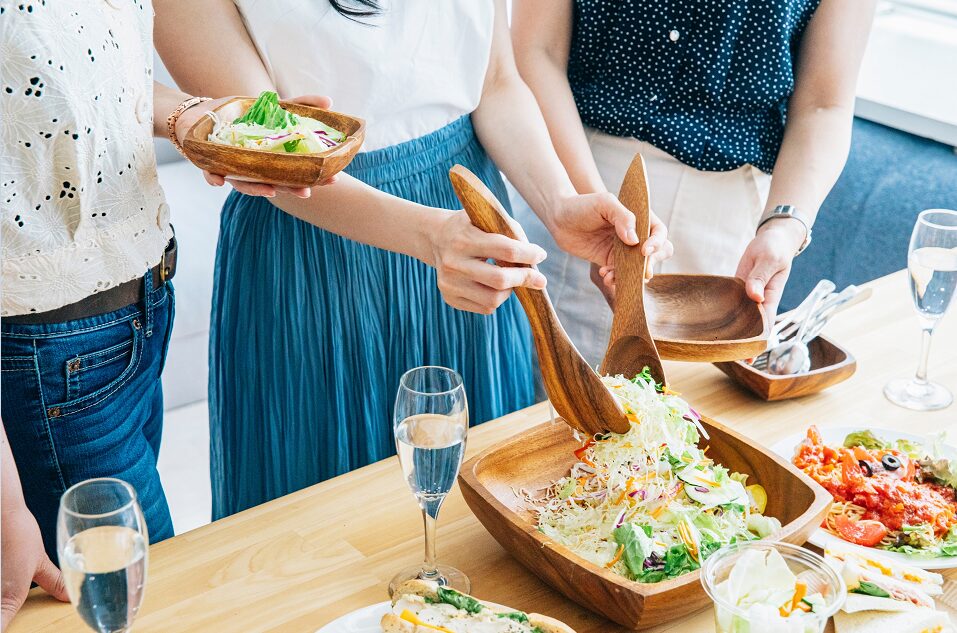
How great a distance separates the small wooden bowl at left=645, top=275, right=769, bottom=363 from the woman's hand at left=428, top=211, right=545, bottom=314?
304 mm

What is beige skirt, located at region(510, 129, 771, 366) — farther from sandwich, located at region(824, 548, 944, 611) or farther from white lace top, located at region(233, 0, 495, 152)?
sandwich, located at region(824, 548, 944, 611)

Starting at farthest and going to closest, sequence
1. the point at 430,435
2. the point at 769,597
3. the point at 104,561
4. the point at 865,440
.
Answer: the point at 865,440 < the point at 430,435 < the point at 769,597 < the point at 104,561

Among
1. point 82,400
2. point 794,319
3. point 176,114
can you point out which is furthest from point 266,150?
point 794,319

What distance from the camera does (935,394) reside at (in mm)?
1528

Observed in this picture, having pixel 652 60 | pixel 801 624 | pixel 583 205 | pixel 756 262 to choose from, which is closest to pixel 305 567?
pixel 801 624

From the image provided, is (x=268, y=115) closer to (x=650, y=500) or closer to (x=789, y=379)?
(x=650, y=500)

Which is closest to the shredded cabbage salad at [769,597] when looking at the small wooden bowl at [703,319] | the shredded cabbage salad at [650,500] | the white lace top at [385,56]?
the shredded cabbage salad at [650,500]

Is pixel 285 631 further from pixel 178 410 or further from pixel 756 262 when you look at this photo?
pixel 178 410

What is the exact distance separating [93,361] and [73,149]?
11.7 inches

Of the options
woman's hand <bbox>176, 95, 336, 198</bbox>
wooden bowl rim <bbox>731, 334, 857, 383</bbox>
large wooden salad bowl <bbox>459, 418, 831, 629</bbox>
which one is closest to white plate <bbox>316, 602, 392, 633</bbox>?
large wooden salad bowl <bbox>459, 418, 831, 629</bbox>

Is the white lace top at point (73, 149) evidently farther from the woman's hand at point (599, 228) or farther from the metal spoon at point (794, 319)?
the metal spoon at point (794, 319)

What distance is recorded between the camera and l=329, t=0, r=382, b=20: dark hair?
1.50 m

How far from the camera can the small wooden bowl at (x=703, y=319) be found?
143 centimetres

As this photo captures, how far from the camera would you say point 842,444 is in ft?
4.46
